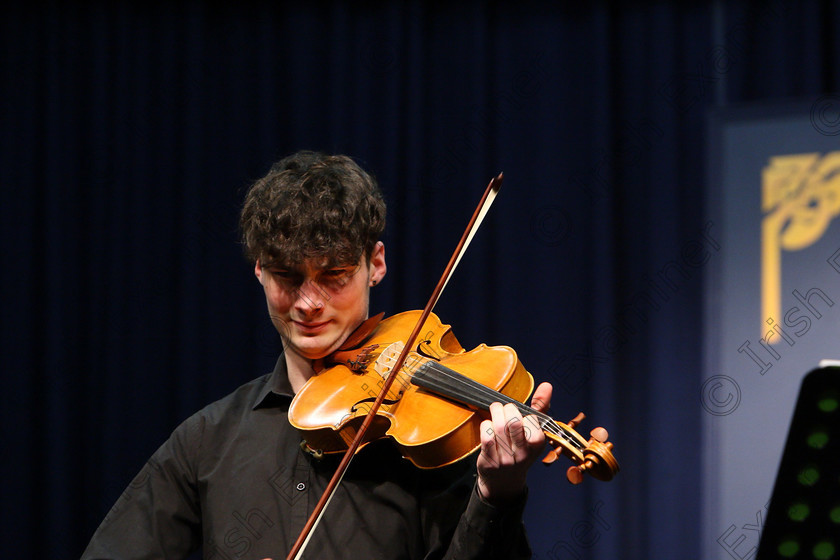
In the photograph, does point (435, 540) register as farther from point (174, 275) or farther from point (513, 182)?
point (174, 275)

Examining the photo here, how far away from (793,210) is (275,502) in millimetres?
1651

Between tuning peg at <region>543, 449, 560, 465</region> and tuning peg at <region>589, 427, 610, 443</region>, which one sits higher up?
tuning peg at <region>589, 427, 610, 443</region>

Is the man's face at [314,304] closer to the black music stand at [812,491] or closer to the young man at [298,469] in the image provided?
the young man at [298,469]

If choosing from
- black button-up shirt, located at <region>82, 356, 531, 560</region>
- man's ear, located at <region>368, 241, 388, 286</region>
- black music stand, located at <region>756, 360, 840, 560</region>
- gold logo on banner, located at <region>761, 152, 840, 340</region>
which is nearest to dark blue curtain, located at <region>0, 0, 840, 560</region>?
gold logo on banner, located at <region>761, 152, 840, 340</region>

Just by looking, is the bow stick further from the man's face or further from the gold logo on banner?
the gold logo on banner

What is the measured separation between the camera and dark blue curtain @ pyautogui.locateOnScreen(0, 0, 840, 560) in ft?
7.75

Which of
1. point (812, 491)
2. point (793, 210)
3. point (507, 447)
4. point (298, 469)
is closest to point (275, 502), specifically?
point (298, 469)

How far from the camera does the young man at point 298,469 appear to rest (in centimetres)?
141

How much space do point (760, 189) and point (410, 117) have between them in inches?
41.5

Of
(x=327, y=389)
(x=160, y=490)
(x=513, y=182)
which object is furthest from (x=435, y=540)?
(x=513, y=182)

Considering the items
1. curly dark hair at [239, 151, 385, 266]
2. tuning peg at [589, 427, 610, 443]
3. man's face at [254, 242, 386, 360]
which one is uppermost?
curly dark hair at [239, 151, 385, 266]

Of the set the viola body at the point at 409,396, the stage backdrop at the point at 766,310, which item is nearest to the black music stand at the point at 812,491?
the viola body at the point at 409,396

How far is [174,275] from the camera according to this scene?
271cm

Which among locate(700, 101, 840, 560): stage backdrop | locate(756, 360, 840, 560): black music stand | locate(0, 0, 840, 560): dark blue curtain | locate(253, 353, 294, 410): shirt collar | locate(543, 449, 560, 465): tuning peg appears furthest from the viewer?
locate(0, 0, 840, 560): dark blue curtain
